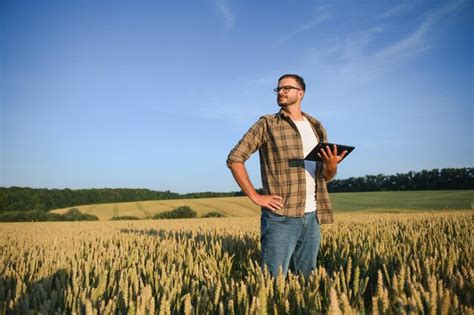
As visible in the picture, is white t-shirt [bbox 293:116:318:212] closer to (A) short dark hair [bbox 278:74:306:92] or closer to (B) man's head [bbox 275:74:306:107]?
(B) man's head [bbox 275:74:306:107]

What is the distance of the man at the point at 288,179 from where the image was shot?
2910 millimetres

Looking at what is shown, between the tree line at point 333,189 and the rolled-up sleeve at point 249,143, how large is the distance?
52.8 meters

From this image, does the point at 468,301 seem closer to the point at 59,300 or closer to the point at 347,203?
the point at 59,300

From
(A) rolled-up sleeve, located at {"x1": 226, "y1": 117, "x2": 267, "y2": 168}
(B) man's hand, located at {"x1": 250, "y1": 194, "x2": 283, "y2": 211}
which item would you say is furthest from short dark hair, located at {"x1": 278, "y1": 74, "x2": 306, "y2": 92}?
(B) man's hand, located at {"x1": 250, "y1": 194, "x2": 283, "y2": 211}

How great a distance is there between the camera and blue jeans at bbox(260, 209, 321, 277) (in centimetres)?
288

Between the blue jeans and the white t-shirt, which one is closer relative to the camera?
the blue jeans

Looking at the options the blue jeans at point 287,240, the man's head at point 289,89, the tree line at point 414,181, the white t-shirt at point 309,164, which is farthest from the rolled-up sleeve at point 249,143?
the tree line at point 414,181

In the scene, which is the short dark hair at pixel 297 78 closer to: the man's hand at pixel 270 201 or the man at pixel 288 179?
the man at pixel 288 179

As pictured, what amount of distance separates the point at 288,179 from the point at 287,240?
22.6 inches

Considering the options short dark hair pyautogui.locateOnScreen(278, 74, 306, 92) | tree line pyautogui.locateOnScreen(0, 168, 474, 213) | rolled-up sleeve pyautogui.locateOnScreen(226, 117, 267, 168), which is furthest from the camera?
tree line pyautogui.locateOnScreen(0, 168, 474, 213)

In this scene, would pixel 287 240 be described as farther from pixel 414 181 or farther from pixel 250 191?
pixel 414 181

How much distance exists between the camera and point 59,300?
2.03 metres

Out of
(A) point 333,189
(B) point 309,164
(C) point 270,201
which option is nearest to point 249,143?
(C) point 270,201

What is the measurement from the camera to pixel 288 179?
3.04 m
